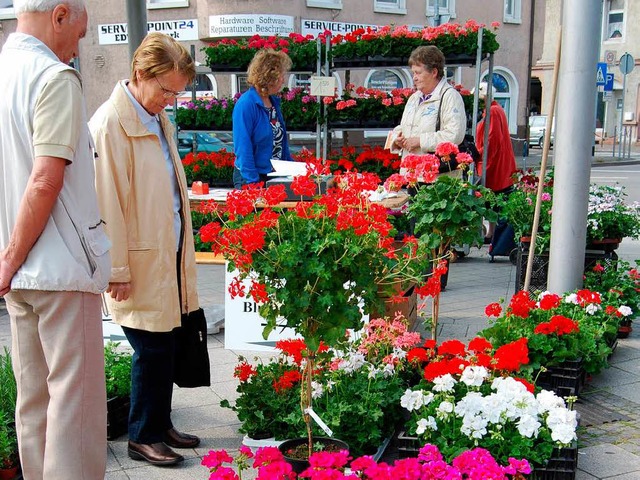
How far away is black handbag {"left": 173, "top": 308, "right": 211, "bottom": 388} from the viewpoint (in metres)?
3.68

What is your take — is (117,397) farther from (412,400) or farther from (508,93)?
(508,93)

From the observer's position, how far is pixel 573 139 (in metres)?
4.89

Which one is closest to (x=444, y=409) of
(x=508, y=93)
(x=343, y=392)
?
(x=343, y=392)

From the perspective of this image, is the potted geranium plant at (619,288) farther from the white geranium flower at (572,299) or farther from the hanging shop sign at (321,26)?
the hanging shop sign at (321,26)

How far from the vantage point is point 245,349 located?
4.75 meters

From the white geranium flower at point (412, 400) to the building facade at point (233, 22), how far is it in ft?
45.4

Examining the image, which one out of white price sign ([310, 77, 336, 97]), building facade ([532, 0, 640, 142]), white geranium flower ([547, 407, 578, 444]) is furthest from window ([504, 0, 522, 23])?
white geranium flower ([547, 407, 578, 444])

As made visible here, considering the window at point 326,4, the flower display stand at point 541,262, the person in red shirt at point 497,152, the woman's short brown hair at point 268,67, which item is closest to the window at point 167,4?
the window at point 326,4

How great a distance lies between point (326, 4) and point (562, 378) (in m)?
17.4

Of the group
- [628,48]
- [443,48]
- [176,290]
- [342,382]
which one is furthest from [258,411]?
[628,48]

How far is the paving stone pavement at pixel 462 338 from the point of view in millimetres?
3408

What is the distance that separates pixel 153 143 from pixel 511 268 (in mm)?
5419

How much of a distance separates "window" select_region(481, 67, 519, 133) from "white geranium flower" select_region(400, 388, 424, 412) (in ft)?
74.4

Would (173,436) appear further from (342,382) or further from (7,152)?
(7,152)
